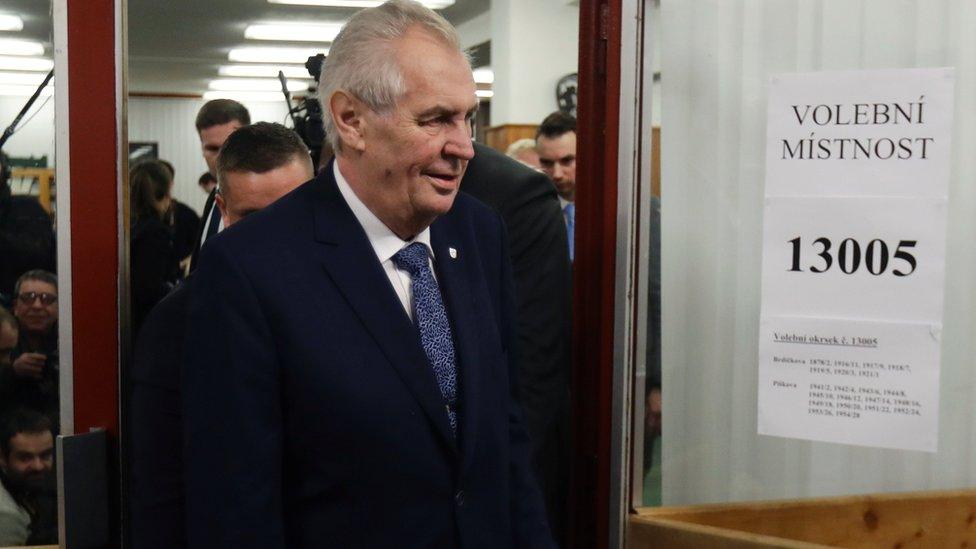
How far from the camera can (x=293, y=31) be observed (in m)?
10.8

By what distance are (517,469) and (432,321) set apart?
351 mm

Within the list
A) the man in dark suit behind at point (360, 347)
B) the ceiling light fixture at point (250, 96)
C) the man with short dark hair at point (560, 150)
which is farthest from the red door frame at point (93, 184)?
the ceiling light fixture at point (250, 96)

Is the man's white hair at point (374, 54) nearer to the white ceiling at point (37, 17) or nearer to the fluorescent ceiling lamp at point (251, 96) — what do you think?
the white ceiling at point (37, 17)

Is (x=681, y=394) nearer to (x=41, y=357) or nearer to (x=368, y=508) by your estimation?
(x=368, y=508)

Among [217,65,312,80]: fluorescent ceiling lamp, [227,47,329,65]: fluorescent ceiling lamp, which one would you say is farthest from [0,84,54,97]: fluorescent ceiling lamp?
[217,65,312,80]: fluorescent ceiling lamp

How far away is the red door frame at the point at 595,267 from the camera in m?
2.16

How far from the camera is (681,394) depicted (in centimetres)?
220

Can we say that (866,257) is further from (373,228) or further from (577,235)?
(373,228)

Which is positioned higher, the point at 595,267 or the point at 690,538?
the point at 595,267

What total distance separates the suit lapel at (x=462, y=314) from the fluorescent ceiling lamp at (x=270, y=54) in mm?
10457

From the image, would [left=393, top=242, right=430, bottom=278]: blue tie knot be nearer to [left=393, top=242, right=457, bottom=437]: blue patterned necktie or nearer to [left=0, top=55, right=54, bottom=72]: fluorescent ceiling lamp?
[left=393, top=242, right=457, bottom=437]: blue patterned necktie

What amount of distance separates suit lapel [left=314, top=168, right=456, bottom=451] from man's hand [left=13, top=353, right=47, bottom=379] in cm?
67

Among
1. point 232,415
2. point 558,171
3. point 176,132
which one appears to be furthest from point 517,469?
point 176,132

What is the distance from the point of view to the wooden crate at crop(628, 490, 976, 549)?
2074 mm
